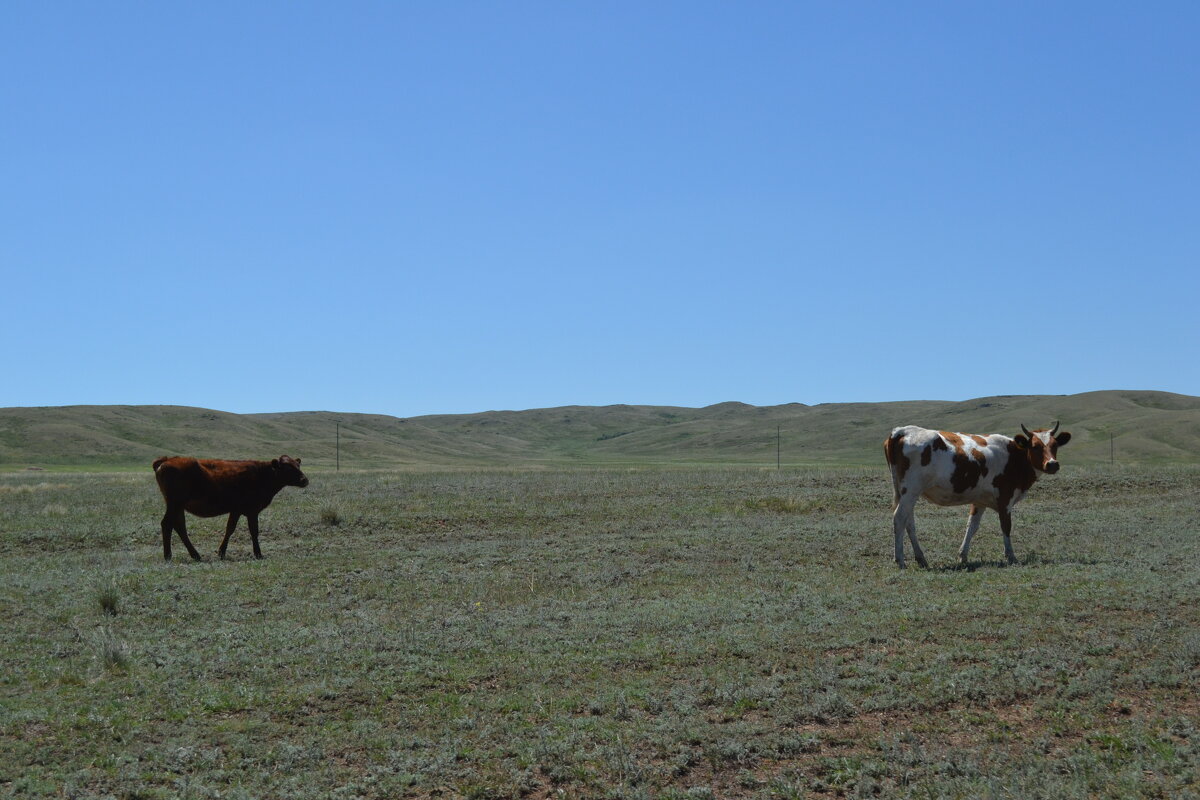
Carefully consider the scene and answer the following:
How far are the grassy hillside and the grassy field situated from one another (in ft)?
214

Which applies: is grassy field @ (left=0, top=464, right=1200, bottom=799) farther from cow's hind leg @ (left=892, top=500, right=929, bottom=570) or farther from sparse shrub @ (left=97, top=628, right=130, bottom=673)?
cow's hind leg @ (left=892, top=500, right=929, bottom=570)

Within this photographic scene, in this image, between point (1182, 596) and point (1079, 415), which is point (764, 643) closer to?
point (1182, 596)

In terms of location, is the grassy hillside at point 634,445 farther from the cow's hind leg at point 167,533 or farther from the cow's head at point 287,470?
the cow's hind leg at point 167,533

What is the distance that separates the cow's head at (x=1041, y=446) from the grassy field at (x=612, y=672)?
5.36 ft

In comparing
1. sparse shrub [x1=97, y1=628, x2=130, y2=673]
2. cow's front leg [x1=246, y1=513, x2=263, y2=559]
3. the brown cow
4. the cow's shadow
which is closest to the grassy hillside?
the cow's shadow

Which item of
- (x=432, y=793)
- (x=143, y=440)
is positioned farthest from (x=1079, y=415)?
(x=432, y=793)

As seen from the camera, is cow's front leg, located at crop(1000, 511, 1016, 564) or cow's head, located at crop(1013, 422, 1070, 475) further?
cow's head, located at crop(1013, 422, 1070, 475)

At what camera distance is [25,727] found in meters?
7.59

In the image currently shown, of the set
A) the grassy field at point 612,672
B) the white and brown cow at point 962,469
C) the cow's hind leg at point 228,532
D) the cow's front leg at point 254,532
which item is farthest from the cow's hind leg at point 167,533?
the white and brown cow at point 962,469

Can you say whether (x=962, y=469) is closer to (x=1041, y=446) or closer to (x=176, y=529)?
(x=1041, y=446)

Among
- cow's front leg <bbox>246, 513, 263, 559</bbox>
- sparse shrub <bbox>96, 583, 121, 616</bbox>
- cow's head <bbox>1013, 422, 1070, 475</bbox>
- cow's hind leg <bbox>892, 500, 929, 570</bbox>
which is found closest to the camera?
sparse shrub <bbox>96, 583, 121, 616</bbox>

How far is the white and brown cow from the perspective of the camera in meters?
16.5

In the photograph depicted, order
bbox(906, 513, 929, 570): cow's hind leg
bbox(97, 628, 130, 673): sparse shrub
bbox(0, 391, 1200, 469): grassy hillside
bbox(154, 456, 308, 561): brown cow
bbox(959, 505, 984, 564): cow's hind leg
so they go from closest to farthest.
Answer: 1. bbox(97, 628, 130, 673): sparse shrub
2. bbox(906, 513, 929, 570): cow's hind leg
3. bbox(959, 505, 984, 564): cow's hind leg
4. bbox(154, 456, 308, 561): brown cow
5. bbox(0, 391, 1200, 469): grassy hillside

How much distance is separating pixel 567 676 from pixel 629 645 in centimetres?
137
